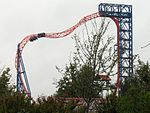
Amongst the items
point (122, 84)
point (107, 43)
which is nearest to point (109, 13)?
point (122, 84)

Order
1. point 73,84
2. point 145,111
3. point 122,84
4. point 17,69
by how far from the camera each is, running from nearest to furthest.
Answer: point 145,111 → point 73,84 → point 122,84 → point 17,69

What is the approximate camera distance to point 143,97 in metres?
14.5

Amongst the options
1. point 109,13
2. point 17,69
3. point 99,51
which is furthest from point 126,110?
point 17,69

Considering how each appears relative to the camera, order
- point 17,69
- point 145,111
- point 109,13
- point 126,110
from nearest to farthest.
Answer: point 145,111
point 126,110
point 109,13
point 17,69

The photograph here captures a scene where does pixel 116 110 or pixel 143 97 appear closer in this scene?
pixel 143 97

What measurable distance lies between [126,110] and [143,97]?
0.98 meters

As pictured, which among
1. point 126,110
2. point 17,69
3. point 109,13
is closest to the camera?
point 126,110

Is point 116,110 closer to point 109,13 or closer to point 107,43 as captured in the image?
point 107,43

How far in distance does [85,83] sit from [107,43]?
1830 mm

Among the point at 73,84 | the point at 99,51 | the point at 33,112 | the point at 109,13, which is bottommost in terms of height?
the point at 33,112

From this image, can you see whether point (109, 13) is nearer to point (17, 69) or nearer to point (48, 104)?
point (17, 69)

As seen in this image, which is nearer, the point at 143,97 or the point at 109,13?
the point at 143,97

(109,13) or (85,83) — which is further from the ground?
(109,13)

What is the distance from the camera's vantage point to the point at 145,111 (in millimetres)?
14227
